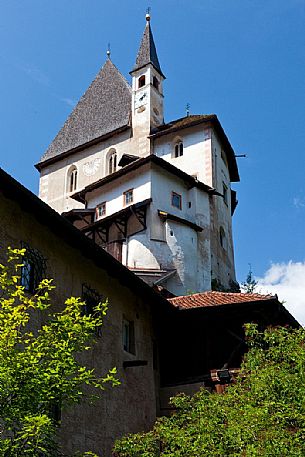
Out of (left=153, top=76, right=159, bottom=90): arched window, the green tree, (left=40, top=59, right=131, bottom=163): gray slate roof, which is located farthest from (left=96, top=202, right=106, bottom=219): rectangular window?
the green tree

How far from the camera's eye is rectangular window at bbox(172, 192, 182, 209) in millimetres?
38094

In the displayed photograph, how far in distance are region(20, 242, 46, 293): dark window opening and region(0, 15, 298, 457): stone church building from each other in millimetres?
28

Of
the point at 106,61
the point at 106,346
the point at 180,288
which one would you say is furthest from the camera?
the point at 106,61

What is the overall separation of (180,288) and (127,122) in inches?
587

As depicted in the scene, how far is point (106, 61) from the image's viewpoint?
55969 millimetres

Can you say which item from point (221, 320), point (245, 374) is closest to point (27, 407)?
point (245, 374)

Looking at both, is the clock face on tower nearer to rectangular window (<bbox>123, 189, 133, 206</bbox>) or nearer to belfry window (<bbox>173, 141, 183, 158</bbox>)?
belfry window (<bbox>173, 141, 183, 158</bbox>)

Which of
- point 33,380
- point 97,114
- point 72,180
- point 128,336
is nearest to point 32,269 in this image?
point 128,336

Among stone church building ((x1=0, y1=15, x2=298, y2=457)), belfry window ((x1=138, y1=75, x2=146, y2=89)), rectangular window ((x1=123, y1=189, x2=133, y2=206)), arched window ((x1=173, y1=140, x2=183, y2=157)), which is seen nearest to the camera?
stone church building ((x1=0, y1=15, x2=298, y2=457))

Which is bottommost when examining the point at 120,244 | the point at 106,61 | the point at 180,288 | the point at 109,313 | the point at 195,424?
the point at 195,424

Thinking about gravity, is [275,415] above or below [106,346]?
below

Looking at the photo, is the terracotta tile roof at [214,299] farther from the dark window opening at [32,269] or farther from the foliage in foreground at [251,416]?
the dark window opening at [32,269]

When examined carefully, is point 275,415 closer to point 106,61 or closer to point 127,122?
point 127,122

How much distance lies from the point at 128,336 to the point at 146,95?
3091 centimetres
